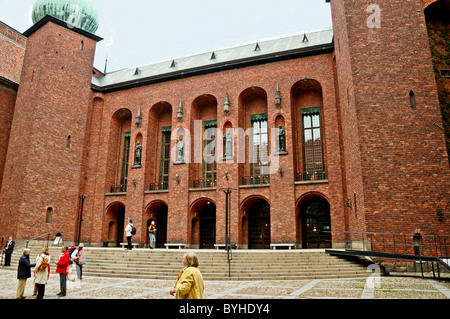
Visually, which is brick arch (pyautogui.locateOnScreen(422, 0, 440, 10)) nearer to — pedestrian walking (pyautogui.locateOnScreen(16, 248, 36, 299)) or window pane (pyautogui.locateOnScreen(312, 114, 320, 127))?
window pane (pyautogui.locateOnScreen(312, 114, 320, 127))

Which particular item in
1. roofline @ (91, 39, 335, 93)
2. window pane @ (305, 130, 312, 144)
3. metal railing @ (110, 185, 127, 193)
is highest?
roofline @ (91, 39, 335, 93)

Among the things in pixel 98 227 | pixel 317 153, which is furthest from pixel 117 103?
pixel 317 153

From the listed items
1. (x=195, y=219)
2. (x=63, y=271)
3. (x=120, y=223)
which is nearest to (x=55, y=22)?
(x=120, y=223)

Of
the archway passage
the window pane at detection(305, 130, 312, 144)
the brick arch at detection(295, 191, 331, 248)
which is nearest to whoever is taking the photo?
the brick arch at detection(295, 191, 331, 248)

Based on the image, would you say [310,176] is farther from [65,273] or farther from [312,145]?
[65,273]

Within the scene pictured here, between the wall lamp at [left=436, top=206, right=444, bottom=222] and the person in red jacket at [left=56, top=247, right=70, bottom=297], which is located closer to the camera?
the person in red jacket at [left=56, top=247, right=70, bottom=297]

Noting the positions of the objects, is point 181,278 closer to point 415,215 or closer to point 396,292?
point 396,292

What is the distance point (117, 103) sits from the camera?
26125mm

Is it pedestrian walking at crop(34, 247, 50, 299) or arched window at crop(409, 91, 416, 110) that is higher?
arched window at crop(409, 91, 416, 110)

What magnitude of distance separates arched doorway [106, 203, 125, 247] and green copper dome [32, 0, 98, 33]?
13509 millimetres

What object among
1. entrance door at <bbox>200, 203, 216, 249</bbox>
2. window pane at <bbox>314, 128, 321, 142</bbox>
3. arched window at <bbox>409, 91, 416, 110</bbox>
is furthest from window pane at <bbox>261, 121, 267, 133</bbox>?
arched window at <bbox>409, 91, 416, 110</bbox>

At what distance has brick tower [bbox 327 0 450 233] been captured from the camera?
13.6 m

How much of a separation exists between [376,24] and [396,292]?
11917mm

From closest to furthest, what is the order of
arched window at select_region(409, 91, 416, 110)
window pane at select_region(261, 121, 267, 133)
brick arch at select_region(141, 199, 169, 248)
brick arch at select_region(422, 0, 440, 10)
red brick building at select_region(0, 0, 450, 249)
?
arched window at select_region(409, 91, 416, 110) → red brick building at select_region(0, 0, 450, 249) → brick arch at select_region(422, 0, 440, 10) → window pane at select_region(261, 121, 267, 133) → brick arch at select_region(141, 199, 169, 248)
